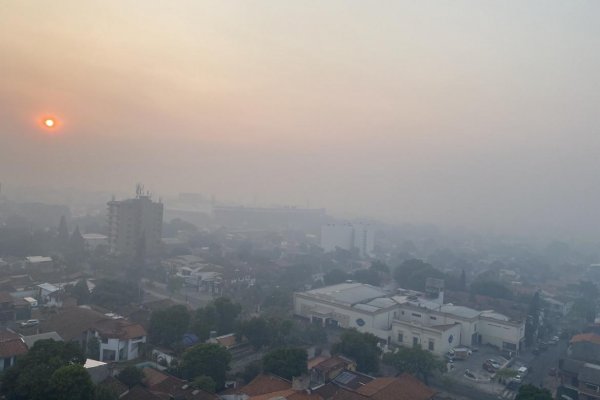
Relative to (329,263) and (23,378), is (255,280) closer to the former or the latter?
(329,263)

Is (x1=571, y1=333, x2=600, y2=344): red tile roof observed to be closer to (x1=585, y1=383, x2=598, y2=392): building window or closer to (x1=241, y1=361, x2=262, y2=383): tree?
(x1=585, y1=383, x2=598, y2=392): building window

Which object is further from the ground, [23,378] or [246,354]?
[23,378]

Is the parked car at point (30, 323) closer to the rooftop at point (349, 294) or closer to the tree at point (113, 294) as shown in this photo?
the tree at point (113, 294)

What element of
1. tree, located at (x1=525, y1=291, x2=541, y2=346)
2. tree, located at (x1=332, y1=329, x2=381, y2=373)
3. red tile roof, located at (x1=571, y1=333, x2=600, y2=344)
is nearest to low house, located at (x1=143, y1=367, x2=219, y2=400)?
tree, located at (x1=332, y1=329, x2=381, y2=373)

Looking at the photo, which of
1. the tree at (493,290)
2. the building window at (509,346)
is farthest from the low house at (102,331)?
the tree at (493,290)

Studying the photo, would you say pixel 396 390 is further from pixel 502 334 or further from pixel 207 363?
pixel 502 334

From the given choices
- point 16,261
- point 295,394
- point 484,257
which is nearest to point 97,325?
point 295,394

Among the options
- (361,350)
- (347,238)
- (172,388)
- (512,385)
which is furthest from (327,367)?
(347,238)

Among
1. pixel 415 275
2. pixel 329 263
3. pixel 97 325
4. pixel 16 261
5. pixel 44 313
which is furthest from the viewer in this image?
pixel 329 263
